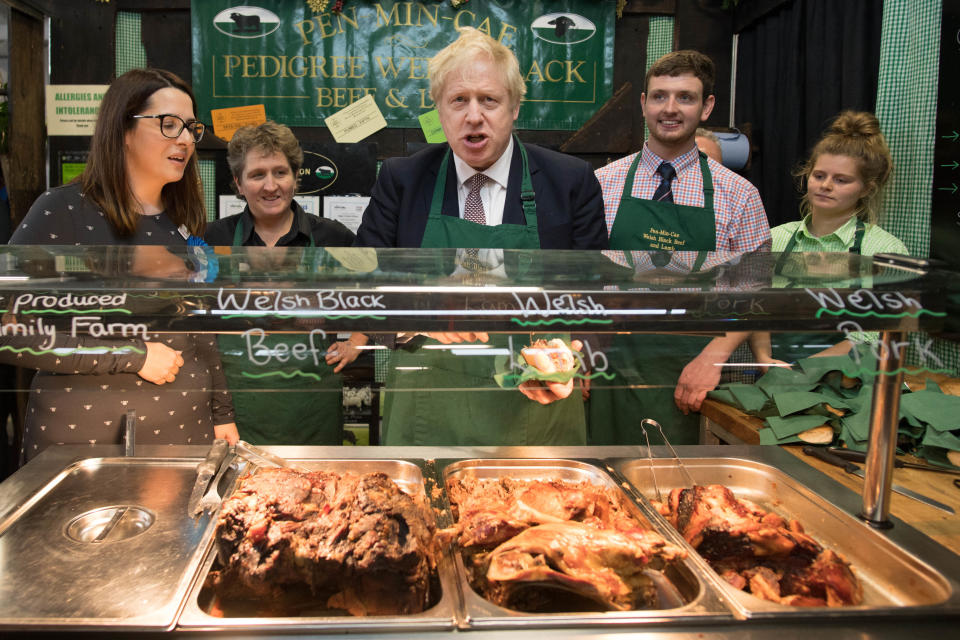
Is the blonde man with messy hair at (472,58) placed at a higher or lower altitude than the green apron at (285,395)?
higher

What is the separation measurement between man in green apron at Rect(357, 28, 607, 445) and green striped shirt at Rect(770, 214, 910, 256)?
1258mm

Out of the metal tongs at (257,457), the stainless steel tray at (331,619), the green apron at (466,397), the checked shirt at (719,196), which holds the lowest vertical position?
the stainless steel tray at (331,619)

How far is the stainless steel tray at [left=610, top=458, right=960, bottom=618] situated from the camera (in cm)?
110

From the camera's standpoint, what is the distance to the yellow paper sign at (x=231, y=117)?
400cm

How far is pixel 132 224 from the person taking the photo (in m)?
2.06

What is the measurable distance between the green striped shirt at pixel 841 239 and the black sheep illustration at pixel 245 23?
10.00 ft

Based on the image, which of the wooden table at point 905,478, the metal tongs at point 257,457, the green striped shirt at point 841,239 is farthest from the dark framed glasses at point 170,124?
the green striped shirt at point 841,239

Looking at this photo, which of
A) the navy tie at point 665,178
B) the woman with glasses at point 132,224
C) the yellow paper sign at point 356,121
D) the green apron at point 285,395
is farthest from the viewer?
the yellow paper sign at point 356,121

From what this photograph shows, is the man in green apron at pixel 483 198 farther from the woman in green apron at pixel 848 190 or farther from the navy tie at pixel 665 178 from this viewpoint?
the woman in green apron at pixel 848 190

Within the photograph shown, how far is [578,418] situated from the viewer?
1902mm

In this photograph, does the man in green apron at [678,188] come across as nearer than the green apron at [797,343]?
No

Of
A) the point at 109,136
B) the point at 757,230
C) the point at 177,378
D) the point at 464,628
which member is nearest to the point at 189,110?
the point at 109,136

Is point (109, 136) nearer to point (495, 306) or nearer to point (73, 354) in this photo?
point (73, 354)

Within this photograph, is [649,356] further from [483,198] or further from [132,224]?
[132,224]
